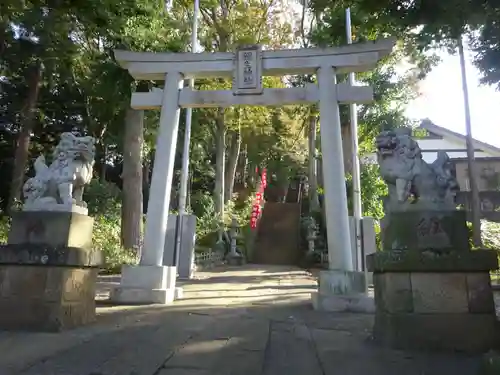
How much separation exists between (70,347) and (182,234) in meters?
7.32

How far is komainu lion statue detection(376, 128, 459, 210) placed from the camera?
4266 mm

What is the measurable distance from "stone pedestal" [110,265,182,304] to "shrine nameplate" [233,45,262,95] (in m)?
3.36

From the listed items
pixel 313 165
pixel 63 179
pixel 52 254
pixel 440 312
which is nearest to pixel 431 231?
pixel 440 312

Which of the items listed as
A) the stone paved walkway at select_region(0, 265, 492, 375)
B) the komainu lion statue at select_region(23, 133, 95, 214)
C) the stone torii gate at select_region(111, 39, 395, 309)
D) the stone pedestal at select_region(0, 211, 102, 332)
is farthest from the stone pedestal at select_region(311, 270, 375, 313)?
the komainu lion statue at select_region(23, 133, 95, 214)

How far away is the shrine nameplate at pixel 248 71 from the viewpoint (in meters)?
7.37

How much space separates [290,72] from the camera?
757cm

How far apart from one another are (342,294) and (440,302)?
2721 mm

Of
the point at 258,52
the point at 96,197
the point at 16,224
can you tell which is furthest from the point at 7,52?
the point at 16,224

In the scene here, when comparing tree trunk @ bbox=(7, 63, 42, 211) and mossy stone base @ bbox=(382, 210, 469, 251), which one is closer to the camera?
mossy stone base @ bbox=(382, 210, 469, 251)

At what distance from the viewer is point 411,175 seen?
435 centimetres

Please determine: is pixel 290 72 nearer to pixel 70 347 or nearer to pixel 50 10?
pixel 50 10

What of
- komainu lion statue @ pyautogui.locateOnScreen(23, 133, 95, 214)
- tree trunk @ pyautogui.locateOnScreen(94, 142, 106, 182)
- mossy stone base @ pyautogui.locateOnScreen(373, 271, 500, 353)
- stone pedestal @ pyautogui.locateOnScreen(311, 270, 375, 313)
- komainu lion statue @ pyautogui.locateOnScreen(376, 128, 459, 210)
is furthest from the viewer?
Result: tree trunk @ pyautogui.locateOnScreen(94, 142, 106, 182)

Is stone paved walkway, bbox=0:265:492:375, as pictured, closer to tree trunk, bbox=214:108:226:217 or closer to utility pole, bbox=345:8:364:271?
utility pole, bbox=345:8:364:271

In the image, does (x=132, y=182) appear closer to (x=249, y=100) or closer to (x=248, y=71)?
(x=249, y=100)
